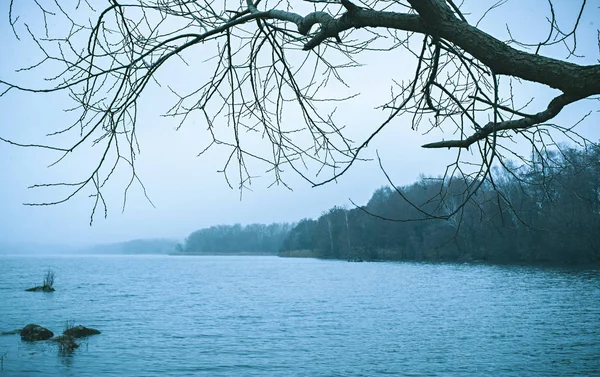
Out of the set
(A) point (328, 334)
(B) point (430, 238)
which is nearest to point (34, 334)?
(A) point (328, 334)

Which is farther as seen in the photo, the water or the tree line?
the tree line

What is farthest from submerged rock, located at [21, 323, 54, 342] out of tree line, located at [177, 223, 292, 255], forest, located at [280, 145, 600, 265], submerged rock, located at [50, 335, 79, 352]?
tree line, located at [177, 223, 292, 255]

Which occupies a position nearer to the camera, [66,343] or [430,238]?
[66,343]

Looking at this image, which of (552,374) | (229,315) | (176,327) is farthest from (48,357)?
(552,374)

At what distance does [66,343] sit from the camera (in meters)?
13.7

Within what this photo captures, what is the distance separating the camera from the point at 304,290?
3005cm

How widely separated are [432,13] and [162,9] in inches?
59.8

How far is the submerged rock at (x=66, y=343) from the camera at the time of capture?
44.0 ft

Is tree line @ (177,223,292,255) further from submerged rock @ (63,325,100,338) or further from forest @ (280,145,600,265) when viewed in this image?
submerged rock @ (63,325,100,338)

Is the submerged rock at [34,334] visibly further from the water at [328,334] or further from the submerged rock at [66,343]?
the submerged rock at [66,343]

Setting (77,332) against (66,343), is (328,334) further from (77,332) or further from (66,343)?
(77,332)

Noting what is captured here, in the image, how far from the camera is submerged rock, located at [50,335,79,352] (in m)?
Result: 13.4

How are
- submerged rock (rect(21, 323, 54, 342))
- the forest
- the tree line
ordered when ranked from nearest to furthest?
submerged rock (rect(21, 323, 54, 342)) < the forest < the tree line

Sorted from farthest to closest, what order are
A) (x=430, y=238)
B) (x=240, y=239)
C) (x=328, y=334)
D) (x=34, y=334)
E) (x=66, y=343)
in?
(x=240, y=239) → (x=430, y=238) → (x=328, y=334) → (x=34, y=334) → (x=66, y=343)
